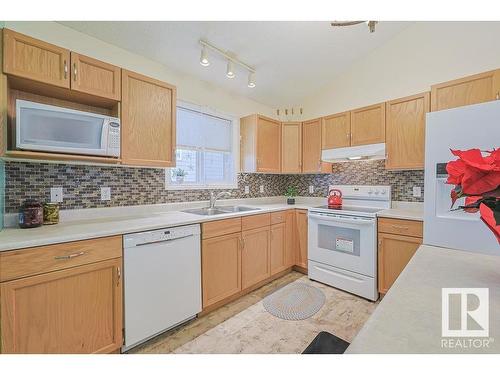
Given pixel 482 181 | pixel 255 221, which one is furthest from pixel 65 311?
pixel 482 181

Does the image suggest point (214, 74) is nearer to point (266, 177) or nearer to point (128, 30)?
point (128, 30)

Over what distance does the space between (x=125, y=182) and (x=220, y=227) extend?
3.22ft

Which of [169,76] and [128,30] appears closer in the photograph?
[128,30]

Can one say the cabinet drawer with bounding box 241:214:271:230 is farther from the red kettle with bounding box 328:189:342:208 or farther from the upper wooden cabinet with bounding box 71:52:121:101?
the upper wooden cabinet with bounding box 71:52:121:101

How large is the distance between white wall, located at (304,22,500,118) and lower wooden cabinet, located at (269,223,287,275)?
76.1 inches

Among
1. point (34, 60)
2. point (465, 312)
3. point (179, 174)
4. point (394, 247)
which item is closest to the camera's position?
point (465, 312)

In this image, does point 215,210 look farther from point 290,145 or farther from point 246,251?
point 290,145

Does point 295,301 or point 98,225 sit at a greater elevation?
point 98,225

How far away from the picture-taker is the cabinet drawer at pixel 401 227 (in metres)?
2.08

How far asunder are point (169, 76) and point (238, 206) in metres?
1.69

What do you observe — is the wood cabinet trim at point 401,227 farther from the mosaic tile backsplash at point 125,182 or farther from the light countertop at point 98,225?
the light countertop at point 98,225

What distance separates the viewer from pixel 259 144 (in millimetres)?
3078

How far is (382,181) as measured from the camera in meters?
2.83
